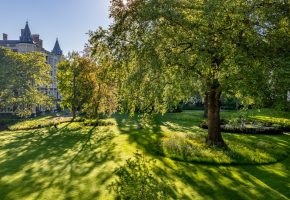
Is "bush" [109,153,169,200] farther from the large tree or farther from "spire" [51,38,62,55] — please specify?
"spire" [51,38,62,55]

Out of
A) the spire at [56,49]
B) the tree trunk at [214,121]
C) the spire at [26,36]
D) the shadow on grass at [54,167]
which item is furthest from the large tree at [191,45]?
the spire at [56,49]

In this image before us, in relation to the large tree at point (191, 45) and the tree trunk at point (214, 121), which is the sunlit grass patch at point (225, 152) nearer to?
the tree trunk at point (214, 121)

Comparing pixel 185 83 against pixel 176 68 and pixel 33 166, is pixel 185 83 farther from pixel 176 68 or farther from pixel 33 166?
pixel 33 166

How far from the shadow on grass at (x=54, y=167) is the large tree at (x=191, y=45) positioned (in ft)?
18.9

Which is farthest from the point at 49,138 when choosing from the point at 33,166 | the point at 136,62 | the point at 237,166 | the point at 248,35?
the point at 248,35

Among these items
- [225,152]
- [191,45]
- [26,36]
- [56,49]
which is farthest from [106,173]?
[56,49]

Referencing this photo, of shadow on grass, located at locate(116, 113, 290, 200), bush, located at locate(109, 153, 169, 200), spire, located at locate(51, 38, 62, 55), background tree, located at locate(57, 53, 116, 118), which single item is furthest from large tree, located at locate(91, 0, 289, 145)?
spire, located at locate(51, 38, 62, 55)

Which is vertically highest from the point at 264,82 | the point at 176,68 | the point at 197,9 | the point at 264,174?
the point at 197,9

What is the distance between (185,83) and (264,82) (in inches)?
241

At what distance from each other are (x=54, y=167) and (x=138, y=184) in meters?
6.26

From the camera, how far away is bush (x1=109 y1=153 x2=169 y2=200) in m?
13.2

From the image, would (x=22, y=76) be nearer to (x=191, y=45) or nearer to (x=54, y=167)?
(x=54, y=167)

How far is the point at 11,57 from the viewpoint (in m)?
59.1

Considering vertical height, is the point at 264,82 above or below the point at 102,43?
below
